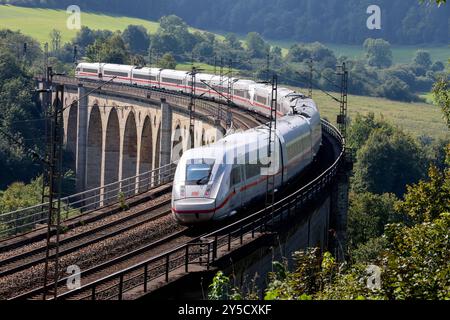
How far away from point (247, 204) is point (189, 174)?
314cm

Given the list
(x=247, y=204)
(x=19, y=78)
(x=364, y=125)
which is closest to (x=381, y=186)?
(x=364, y=125)

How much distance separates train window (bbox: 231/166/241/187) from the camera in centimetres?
2878

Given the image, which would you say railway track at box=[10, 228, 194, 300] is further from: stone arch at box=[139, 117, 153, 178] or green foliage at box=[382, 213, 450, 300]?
stone arch at box=[139, 117, 153, 178]

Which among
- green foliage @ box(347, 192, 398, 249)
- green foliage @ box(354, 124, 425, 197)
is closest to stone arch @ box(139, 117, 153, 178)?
green foliage @ box(347, 192, 398, 249)

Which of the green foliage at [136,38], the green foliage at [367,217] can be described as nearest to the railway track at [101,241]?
the green foliage at [367,217]

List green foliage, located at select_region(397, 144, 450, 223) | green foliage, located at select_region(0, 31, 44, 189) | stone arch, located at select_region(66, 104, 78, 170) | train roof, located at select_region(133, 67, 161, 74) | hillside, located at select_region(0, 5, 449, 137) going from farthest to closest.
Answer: hillside, located at select_region(0, 5, 449, 137)
stone arch, located at select_region(66, 104, 78, 170)
green foliage, located at select_region(0, 31, 44, 189)
train roof, located at select_region(133, 67, 161, 74)
green foliage, located at select_region(397, 144, 450, 223)

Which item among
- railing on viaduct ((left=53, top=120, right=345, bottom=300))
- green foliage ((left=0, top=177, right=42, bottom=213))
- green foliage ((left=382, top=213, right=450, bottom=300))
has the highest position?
green foliage ((left=382, top=213, right=450, bottom=300))

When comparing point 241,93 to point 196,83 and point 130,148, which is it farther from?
point 130,148

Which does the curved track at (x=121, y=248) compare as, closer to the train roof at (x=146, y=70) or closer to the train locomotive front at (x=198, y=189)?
the train locomotive front at (x=198, y=189)

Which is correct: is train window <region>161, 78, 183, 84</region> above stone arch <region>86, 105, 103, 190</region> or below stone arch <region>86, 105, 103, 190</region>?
above

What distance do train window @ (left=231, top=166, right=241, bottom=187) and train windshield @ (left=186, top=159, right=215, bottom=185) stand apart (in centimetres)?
85

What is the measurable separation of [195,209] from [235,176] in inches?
88.0

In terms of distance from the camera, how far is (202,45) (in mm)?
181750
